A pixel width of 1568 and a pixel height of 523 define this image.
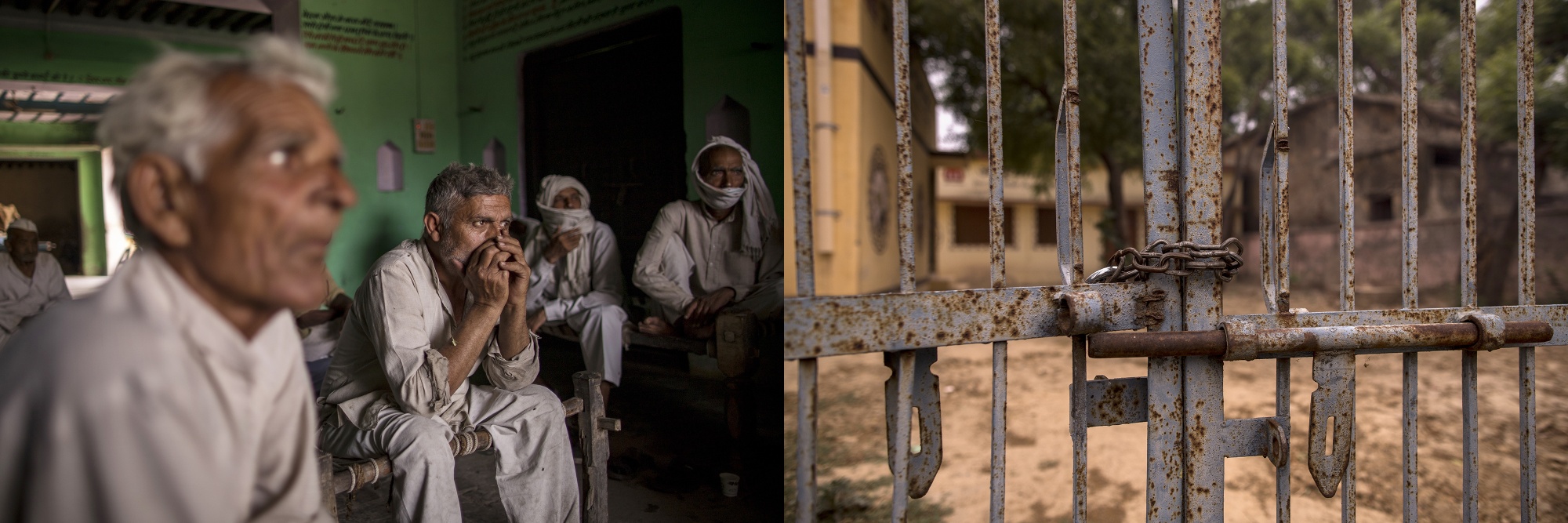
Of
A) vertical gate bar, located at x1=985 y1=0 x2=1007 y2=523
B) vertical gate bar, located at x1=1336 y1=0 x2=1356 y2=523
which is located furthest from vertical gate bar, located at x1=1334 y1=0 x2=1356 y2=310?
vertical gate bar, located at x1=985 y1=0 x2=1007 y2=523

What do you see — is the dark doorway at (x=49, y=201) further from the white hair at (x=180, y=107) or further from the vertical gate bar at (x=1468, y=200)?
the vertical gate bar at (x=1468, y=200)

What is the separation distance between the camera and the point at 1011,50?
37.4 ft

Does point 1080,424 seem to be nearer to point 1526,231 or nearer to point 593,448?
point 593,448

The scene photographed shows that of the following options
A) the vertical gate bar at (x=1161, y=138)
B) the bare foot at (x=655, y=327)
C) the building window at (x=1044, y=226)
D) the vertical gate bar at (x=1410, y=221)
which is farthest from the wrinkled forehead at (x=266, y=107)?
the building window at (x=1044, y=226)

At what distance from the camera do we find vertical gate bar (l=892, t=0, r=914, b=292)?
1.37 metres

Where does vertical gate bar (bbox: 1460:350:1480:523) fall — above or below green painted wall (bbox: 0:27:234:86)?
below

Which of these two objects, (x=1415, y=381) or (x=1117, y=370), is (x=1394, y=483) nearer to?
(x=1415, y=381)

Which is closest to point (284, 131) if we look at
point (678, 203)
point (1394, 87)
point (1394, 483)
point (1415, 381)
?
A: point (678, 203)

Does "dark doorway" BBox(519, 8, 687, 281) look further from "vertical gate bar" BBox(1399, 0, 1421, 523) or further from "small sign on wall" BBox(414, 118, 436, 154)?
"vertical gate bar" BBox(1399, 0, 1421, 523)

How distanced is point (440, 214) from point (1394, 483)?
4720 millimetres

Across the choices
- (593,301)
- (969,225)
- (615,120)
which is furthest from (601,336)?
(969,225)

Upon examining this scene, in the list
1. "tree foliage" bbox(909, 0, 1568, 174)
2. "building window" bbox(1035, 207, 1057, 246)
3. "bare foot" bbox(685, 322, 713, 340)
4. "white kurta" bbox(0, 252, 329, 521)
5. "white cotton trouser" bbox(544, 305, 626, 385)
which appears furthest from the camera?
"building window" bbox(1035, 207, 1057, 246)

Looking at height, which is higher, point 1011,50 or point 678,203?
point 1011,50

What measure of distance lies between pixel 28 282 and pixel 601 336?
1.01 meters
